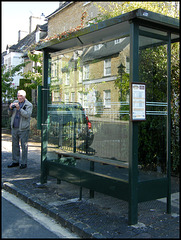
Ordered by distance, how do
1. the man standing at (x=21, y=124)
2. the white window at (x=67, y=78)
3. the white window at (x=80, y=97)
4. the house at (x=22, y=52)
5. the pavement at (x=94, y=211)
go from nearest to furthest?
the pavement at (x=94, y=211)
the white window at (x=80, y=97)
the white window at (x=67, y=78)
the man standing at (x=21, y=124)
the house at (x=22, y=52)

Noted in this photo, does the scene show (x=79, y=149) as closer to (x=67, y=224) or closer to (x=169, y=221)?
(x=67, y=224)

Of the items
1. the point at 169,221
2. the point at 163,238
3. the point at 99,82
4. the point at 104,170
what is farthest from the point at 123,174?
the point at 99,82

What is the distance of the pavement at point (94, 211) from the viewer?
369cm

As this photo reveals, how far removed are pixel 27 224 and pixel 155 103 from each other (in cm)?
264

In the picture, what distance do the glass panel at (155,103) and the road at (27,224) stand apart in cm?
153

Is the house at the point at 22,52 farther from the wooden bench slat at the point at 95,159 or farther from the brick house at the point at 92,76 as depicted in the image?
the wooden bench slat at the point at 95,159

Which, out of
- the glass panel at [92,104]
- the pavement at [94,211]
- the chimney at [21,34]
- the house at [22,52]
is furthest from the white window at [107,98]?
the chimney at [21,34]

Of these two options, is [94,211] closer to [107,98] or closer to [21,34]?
[107,98]

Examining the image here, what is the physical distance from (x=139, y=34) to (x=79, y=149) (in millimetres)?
2478

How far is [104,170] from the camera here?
4.97 meters

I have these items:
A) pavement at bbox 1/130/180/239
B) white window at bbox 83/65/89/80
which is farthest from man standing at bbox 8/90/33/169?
white window at bbox 83/65/89/80

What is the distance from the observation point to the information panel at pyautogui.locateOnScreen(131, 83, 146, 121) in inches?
158

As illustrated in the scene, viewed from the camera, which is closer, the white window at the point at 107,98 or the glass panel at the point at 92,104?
the glass panel at the point at 92,104

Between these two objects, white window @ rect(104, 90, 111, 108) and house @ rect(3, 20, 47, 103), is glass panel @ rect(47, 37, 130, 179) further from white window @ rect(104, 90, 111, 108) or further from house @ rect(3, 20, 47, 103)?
house @ rect(3, 20, 47, 103)
